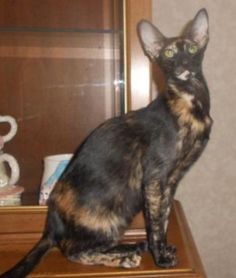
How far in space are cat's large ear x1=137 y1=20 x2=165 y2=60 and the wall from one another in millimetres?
394

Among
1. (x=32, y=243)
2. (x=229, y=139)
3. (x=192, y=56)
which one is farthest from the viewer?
(x=229, y=139)

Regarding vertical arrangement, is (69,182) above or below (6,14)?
below

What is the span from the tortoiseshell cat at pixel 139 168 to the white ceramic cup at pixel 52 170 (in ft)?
0.29

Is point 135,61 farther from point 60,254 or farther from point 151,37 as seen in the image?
point 60,254

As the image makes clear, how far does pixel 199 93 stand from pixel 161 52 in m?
0.11

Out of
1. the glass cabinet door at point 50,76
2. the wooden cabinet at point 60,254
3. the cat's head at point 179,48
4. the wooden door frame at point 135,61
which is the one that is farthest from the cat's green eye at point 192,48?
the wooden cabinet at point 60,254

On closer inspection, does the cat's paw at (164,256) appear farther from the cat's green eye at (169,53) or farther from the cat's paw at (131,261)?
the cat's green eye at (169,53)

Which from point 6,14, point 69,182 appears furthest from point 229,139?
point 6,14

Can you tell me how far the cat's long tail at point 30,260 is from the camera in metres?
0.69

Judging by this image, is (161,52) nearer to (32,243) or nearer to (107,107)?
(107,107)

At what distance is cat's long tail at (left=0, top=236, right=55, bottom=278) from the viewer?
69 cm

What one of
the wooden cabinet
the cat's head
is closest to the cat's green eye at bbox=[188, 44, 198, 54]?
the cat's head

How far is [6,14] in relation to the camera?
2.98ft

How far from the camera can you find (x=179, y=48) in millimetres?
727
